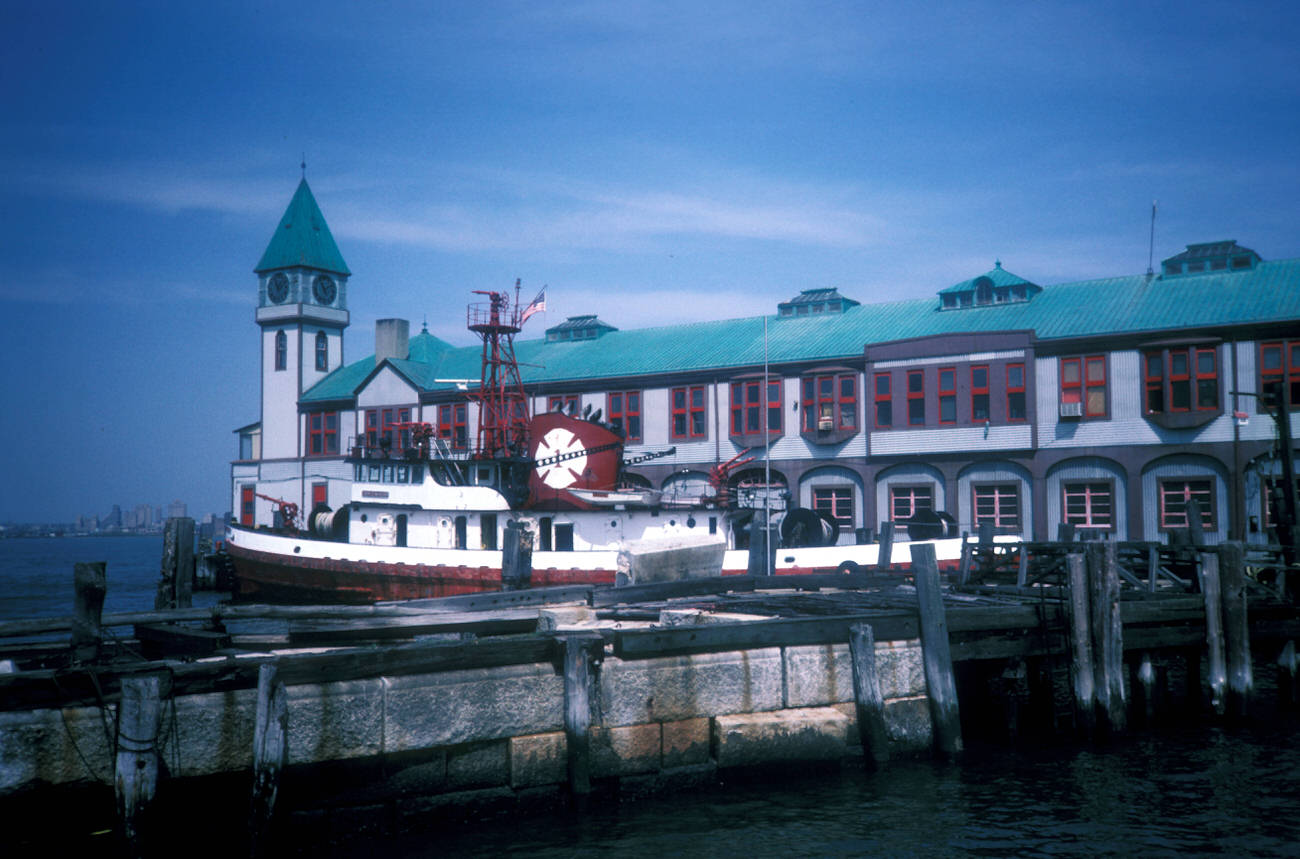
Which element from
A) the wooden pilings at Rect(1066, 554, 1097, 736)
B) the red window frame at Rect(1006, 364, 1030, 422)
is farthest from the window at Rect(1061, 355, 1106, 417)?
the wooden pilings at Rect(1066, 554, 1097, 736)

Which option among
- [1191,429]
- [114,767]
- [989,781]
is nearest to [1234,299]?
[1191,429]

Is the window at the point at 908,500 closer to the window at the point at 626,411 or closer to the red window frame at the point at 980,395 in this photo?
the red window frame at the point at 980,395

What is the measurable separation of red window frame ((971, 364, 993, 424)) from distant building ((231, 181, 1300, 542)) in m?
0.06

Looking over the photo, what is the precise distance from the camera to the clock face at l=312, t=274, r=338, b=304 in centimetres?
5850

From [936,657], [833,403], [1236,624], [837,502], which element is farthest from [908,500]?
A: [936,657]

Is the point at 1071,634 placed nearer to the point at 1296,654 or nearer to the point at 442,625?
the point at 1296,654

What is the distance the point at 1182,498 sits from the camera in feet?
111

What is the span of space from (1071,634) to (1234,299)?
81.8 feet

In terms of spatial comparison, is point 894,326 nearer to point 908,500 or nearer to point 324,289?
point 908,500

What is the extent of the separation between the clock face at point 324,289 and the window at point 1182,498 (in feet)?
143

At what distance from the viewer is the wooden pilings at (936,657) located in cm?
1384

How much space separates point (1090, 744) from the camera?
14.9 m

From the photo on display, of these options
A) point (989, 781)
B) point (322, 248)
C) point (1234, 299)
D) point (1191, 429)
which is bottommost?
point (989, 781)

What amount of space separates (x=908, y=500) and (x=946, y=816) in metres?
26.6
